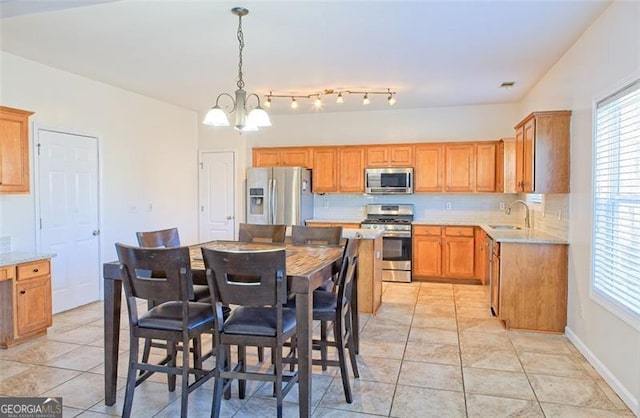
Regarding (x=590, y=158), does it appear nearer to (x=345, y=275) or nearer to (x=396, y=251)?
(x=345, y=275)

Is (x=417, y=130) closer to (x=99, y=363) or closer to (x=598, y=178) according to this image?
(x=598, y=178)

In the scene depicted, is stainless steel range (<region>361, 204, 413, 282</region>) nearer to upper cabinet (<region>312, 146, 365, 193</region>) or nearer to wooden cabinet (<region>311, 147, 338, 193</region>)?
upper cabinet (<region>312, 146, 365, 193</region>)

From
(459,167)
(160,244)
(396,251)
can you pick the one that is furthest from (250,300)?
(459,167)

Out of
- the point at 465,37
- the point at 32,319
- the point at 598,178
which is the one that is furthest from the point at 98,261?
the point at 598,178

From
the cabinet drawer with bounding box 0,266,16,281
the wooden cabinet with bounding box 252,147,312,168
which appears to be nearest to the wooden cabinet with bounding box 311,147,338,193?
the wooden cabinet with bounding box 252,147,312,168

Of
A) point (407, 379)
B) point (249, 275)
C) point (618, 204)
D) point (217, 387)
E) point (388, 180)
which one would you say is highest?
point (388, 180)

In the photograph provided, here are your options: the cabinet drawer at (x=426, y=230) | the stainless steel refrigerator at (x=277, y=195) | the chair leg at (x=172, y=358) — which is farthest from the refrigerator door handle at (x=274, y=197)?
the chair leg at (x=172, y=358)

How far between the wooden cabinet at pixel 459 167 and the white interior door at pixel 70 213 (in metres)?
4.81

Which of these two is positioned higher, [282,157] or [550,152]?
[282,157]

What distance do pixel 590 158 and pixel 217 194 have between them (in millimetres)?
5434

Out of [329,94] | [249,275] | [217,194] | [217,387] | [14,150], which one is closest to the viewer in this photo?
[249,275]

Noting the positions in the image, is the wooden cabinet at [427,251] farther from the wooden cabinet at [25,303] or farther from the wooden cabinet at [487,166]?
the wooden cabinet at [25,303]

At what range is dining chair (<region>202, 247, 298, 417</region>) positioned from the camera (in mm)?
2193

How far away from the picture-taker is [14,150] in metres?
3.81
